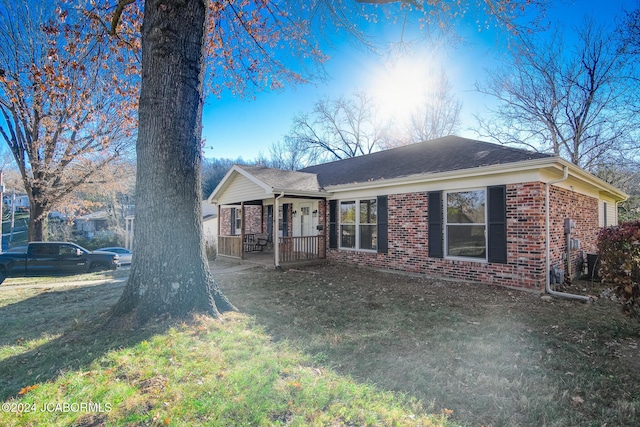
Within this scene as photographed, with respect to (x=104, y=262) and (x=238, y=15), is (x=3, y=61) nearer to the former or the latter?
(x=104, y=262)

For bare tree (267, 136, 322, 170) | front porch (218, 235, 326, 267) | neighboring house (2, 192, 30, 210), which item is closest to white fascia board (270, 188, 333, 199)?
front porch (218, 235, 326, 267)

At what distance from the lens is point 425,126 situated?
25.4 metres

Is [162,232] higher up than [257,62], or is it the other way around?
[257,62]

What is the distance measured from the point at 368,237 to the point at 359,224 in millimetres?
572

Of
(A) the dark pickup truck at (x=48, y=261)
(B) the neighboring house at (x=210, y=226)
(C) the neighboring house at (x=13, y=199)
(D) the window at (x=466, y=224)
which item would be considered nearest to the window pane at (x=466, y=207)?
(D) the window at (x=466, y=224)

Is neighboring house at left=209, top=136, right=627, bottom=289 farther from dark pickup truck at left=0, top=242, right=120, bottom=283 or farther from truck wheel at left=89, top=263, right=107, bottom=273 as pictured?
dark pickup truck at left=0, top=242, right=120, bottom=283

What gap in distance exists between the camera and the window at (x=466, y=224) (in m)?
7.79

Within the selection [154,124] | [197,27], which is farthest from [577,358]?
[197,27]

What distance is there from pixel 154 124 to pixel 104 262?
33.2 feet

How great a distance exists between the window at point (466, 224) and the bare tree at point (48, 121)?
11.0 meters

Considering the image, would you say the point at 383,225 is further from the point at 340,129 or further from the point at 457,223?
the point at 340,129

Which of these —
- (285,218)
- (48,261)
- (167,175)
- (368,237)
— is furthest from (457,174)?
(48,261)

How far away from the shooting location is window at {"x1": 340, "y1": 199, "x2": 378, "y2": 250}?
10.4m

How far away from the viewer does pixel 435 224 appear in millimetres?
8516
